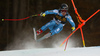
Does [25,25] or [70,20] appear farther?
[25,25]

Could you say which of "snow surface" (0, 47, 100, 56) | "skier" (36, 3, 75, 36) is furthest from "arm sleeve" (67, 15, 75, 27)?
"snow surface" (0, 47, 100, 56)

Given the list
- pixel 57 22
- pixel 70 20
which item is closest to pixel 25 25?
pixel 57 22

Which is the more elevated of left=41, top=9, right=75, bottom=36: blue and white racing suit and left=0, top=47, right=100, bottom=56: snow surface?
left=41, top=9, right=75, bottom=36: blue and white racing suit

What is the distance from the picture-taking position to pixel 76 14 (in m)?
1.52

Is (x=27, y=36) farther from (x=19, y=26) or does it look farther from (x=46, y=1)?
(x=46, y=1)

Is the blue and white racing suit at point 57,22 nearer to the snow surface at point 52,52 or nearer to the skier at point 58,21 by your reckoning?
the skier at point 58,21

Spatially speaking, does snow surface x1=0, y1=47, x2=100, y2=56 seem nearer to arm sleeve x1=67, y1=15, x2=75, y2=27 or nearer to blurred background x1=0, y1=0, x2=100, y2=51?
blurred background x1=0, y1=0, x2=100, y2=51

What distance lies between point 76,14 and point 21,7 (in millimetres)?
644

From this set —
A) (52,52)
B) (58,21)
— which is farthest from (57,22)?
(52,52)

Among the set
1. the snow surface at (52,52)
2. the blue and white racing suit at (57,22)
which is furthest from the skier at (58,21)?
the snow surface at (52,52)

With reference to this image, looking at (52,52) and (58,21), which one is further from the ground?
(58,21)

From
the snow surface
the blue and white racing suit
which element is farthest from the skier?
the snow surface

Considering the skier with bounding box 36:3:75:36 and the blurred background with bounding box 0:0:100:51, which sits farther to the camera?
the blurred background with bounding box 0:0:100:51

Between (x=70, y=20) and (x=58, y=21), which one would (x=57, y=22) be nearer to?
(x=58, y=21)
